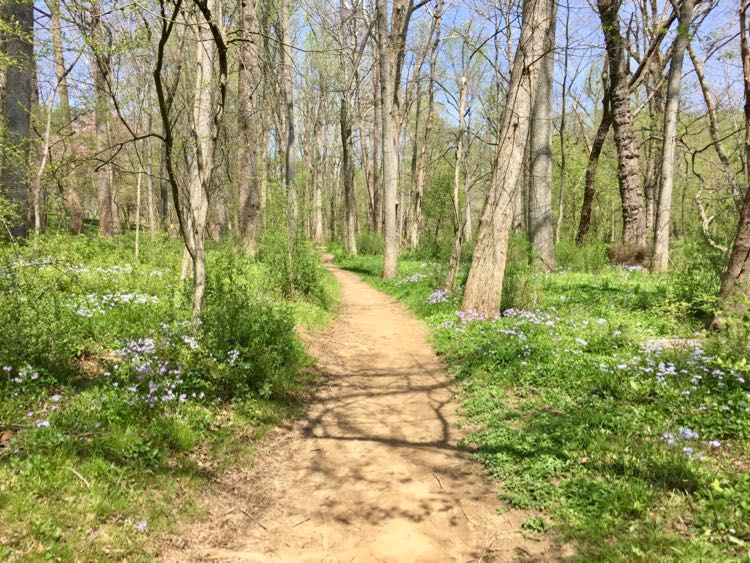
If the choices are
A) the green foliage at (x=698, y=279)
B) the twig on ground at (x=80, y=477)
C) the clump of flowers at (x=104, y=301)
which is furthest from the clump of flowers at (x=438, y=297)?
the twig on ground at (x=80, y=477)

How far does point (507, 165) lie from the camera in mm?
7301

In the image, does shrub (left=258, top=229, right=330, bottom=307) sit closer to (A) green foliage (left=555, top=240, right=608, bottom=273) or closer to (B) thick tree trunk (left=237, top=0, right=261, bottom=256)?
(B) thick tree trunk (left=237, top=0, right=261, bottom=256)

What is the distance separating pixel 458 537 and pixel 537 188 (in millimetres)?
9358

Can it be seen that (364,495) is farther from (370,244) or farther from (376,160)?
(376,160)

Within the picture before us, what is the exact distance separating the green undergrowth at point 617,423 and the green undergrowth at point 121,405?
7.46 feet

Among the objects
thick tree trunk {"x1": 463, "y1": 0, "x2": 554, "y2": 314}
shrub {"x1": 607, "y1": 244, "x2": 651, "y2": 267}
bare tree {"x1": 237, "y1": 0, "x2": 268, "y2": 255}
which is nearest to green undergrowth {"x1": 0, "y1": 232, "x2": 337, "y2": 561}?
thick tree trunk {"x1": 463, "y1": 0, "x2": 554, "y2": 314}

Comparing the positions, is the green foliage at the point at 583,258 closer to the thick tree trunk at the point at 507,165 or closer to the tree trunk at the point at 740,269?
the thick tree trunk at the point at 507,165

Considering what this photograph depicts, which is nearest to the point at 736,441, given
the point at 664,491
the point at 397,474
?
the point at 664,491

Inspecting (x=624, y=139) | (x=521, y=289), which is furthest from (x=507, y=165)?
(x=624, y=139)

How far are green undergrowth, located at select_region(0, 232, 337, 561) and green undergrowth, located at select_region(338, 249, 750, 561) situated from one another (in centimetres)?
227

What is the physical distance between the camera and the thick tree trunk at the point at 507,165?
23.0ft

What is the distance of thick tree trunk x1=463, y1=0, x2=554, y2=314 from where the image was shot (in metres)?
7.01

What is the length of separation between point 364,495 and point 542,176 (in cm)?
928

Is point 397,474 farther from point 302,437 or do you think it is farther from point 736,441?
point 736,441
